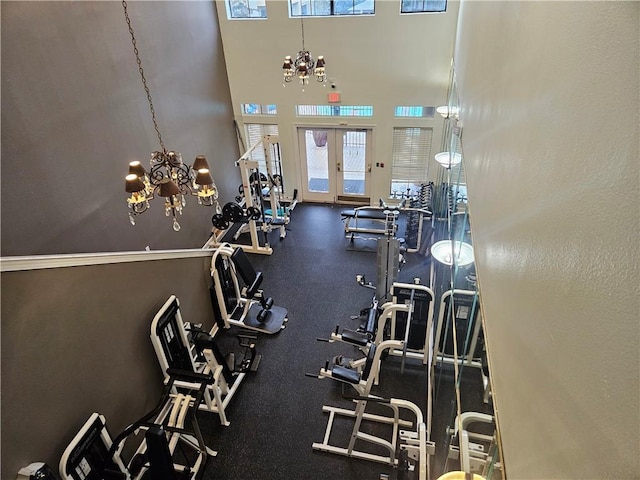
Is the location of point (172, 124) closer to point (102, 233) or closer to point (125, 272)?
point (102, 233)

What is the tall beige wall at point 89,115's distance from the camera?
3.97 m

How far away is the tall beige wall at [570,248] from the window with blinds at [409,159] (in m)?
6.30

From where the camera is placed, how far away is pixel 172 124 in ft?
21.3

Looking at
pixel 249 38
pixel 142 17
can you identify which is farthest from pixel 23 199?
pixel 249 38

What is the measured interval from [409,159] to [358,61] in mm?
2143

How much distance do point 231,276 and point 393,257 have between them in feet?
8.17

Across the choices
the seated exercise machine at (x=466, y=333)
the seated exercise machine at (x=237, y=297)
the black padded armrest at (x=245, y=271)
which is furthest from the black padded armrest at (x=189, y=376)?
the seated exercise machine at (x=466, y=333)

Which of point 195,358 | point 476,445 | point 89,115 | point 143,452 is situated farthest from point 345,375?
point 89,115

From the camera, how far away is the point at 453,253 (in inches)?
155

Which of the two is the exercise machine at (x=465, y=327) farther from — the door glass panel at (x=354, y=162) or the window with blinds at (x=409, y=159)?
the door glass panel at (x=354, y=162)

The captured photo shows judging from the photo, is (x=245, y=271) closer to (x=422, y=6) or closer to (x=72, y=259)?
(x=72, y=259)

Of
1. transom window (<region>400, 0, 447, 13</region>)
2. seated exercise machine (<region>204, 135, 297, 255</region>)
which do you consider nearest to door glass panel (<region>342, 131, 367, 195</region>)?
seated exercise machine (<region>204, 135, 297, 255</region>)

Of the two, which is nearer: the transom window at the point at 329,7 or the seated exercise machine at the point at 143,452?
the seated exercise machine at the point at 143,452

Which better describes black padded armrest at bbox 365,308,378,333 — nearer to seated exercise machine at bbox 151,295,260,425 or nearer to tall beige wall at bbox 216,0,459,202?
seated exercise machine at bbox 151,295,260,425
